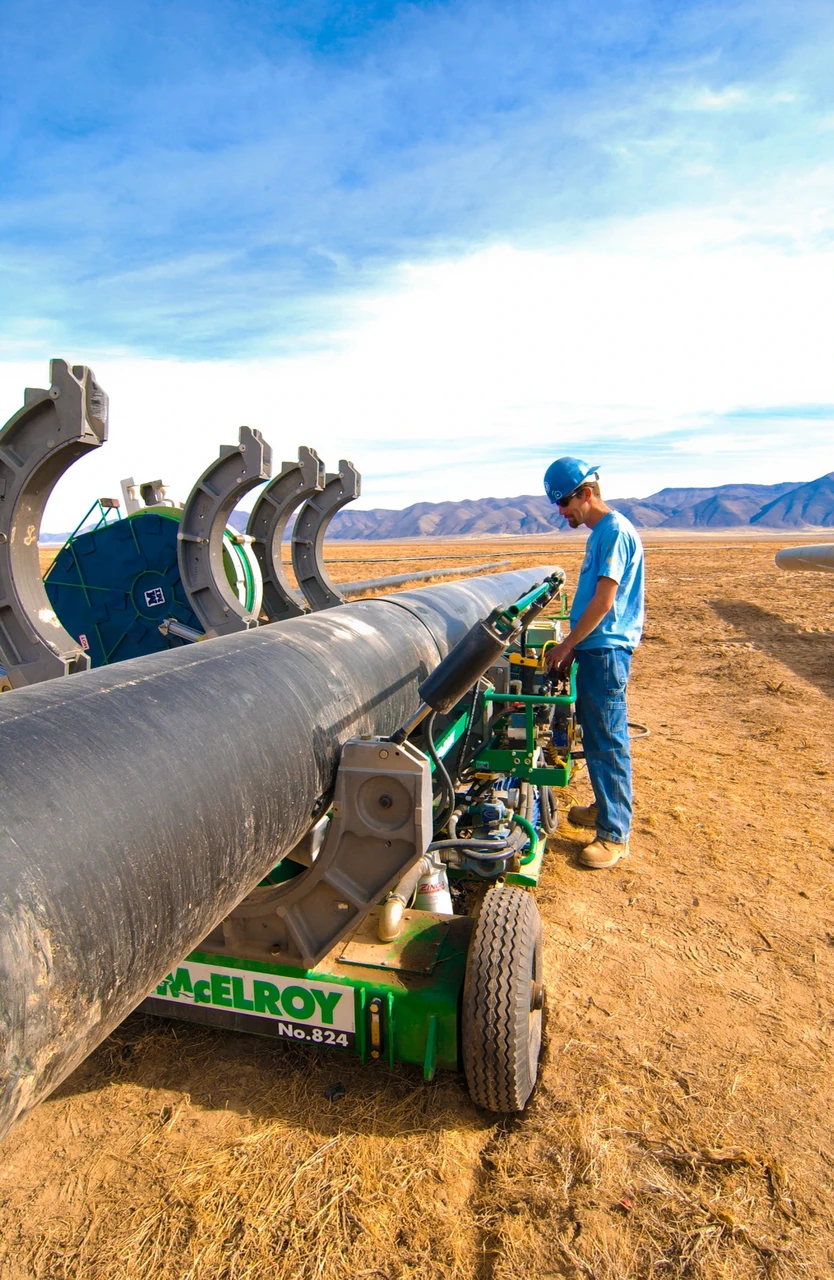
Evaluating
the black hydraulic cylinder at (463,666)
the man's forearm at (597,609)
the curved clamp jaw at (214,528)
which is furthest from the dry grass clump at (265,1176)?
the curved clamp jaw at (214,528)

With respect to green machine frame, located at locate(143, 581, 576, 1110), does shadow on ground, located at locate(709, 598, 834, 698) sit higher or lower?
lower

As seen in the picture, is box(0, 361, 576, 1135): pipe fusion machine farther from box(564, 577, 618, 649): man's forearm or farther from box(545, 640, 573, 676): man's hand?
box(564, 577, 618, 649): man's forearm

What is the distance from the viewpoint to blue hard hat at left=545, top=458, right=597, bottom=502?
14.4 ft

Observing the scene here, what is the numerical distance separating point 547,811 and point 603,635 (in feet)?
4.14

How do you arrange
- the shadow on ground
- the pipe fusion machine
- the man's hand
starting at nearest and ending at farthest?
the pipe fusion machine < the man's hand < the shadow on ground

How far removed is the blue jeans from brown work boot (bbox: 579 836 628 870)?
5 centimetres

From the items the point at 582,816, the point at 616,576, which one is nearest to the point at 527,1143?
the point at 616,576

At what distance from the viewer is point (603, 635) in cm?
442

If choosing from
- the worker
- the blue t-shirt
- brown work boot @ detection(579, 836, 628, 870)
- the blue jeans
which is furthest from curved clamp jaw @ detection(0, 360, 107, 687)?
brown work boot @ detection(579, 836, 628, 870)

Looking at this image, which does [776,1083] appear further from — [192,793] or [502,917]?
[192,793]

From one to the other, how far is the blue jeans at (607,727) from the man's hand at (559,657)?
0.21 metres

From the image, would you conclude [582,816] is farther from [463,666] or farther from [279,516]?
[279,516]

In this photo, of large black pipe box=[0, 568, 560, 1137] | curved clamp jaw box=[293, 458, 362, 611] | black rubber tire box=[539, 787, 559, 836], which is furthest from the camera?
curved clamp jaw box=[293, 458, 362, 611]

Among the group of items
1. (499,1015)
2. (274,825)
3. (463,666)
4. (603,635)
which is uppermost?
(463,666)
